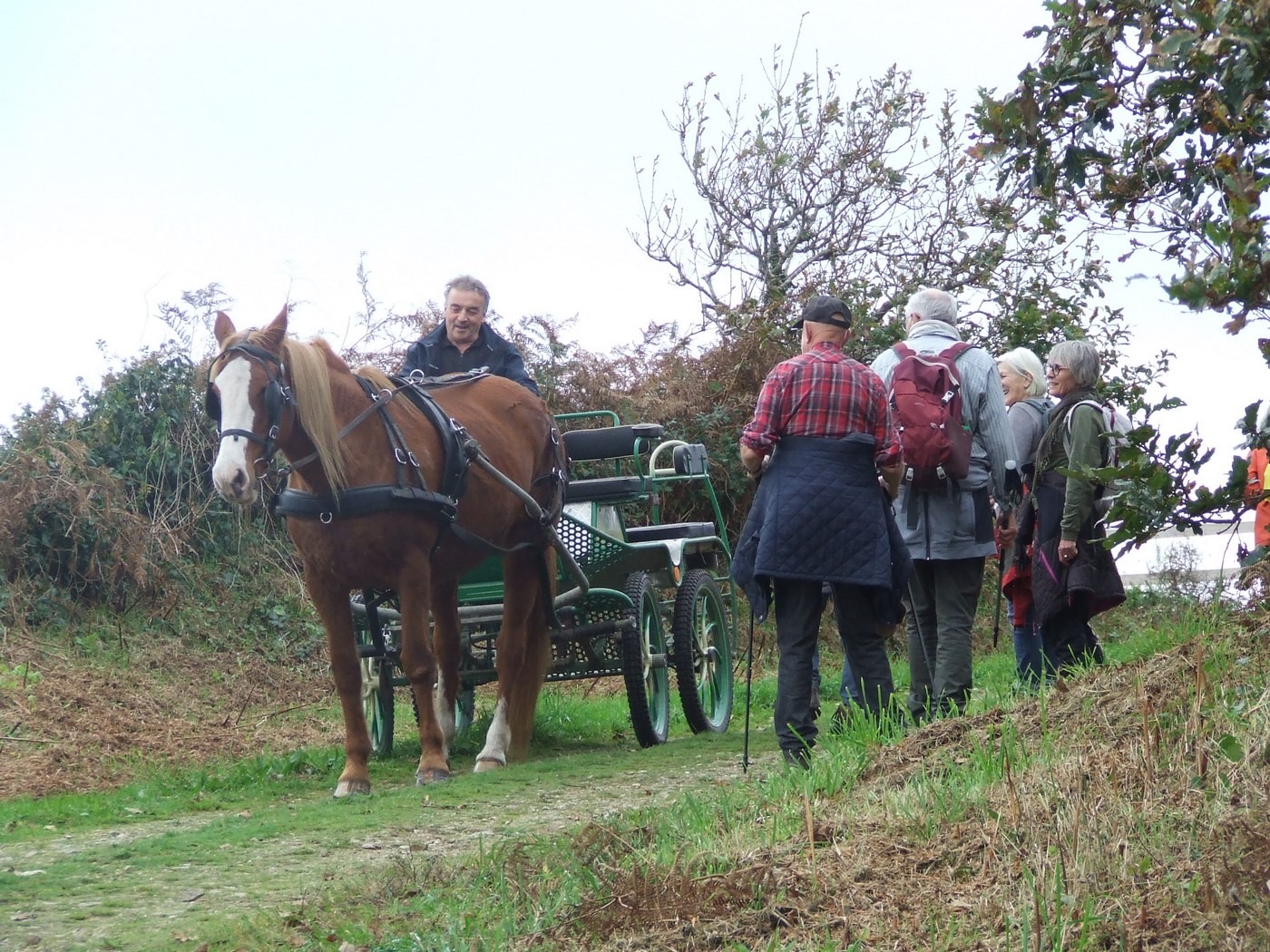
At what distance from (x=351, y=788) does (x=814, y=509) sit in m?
2.54

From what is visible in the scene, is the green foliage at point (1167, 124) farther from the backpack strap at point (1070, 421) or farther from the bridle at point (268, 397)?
the bridle at point (268, 397)

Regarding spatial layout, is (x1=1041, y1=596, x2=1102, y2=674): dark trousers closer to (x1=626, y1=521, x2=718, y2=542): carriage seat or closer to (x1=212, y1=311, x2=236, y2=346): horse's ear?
(x1=626, y1=521, x2=718, y2=542): carriage seat

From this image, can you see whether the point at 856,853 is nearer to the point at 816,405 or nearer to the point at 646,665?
the point at 816,405

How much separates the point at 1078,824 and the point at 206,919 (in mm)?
2294

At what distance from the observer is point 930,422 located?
19.4 ft

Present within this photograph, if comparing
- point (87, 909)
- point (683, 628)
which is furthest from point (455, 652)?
point (87, 909)

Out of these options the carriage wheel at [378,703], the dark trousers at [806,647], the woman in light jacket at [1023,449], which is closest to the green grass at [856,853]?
the dark trousers at [806,647]

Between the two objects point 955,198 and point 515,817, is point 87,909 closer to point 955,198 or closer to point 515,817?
point 515,817

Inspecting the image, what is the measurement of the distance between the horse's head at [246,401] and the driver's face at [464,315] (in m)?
1.65

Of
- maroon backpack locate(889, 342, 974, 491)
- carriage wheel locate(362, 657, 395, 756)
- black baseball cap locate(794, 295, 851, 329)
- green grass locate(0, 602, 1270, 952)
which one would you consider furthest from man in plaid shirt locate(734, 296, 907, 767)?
carriage wheel locate(362, 657, 395, 756)

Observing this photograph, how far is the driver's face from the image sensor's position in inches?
320

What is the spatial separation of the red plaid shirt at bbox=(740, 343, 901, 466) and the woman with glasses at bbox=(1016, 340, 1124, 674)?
86 centimetres

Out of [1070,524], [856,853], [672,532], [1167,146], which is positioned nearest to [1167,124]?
[1167,146]

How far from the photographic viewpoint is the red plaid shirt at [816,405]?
5.52 metres
